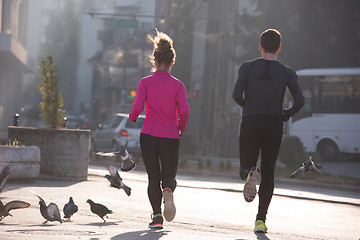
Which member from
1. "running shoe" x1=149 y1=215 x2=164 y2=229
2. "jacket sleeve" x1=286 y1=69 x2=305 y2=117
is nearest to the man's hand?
"jacket sleeve" x1=286 y1=69 x2=305 y2=117

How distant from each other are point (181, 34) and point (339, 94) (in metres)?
23.1

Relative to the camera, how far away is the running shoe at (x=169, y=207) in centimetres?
696

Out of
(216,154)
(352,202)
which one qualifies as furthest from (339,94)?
(352,202)

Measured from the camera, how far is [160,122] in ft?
23.8

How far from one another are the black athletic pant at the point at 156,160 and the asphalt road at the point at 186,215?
362 millimetres

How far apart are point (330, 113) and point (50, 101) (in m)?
18.3

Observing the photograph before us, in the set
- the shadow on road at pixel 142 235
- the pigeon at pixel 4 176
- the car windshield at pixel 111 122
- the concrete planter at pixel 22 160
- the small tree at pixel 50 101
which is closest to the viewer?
the shadow on road at pixel 142 235

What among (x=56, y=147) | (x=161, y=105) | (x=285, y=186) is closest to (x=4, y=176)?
(x=161, y=105)

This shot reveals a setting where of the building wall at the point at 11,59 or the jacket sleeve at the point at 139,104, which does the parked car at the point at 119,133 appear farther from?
the jacket sleeve at the point at 139,104

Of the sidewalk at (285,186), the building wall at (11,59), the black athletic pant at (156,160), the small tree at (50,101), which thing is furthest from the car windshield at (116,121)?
the black athletic pant at (156,160)

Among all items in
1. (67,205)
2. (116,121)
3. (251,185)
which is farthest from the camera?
(116,121)

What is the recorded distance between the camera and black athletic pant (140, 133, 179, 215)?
23.7 ft

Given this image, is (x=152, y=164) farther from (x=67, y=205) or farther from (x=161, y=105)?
(x=67, y=205)

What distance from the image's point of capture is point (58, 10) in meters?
118
